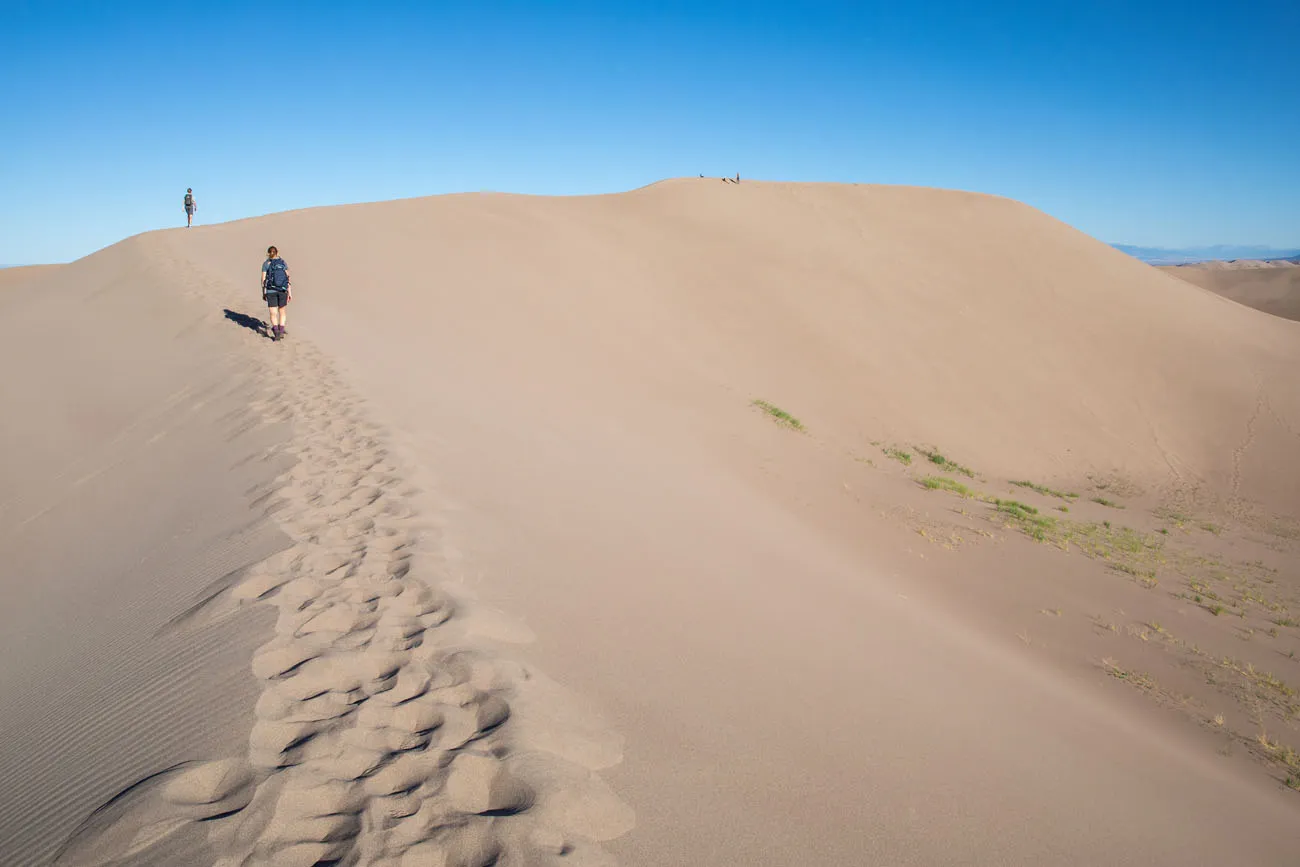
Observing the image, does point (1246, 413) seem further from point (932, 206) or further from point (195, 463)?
point (195, 463)

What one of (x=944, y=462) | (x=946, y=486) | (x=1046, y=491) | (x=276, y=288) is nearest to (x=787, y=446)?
(x=946, y=486)

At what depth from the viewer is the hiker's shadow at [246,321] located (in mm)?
11595

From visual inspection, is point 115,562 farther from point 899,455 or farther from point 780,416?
point 899,455

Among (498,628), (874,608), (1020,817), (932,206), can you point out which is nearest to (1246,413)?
(932,206)

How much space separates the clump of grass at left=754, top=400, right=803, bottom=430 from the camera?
12430 mm

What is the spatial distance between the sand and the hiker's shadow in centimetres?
9

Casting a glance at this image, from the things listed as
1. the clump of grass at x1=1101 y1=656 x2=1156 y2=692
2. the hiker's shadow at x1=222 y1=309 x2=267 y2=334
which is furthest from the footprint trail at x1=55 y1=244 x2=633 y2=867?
the hiker's shadow at x1=222 y1=309 x2=267 y2=334

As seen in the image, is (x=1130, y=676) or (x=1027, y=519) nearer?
(x=1130, y=676)

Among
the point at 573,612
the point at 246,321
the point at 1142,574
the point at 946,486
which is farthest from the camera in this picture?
the point at 246,321

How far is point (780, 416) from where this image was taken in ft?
41.7

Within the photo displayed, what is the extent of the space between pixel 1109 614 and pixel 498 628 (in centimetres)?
602

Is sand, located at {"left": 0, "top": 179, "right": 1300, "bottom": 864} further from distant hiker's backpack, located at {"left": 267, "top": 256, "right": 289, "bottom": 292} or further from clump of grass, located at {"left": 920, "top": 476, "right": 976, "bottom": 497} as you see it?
distant hiker's backpack, located at {"left": 267, "top": 256, "right": 289, "bottom": 292}

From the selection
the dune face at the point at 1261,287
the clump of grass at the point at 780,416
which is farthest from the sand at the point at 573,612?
the dune face at the point at 1261,287

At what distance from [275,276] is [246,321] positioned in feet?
7.04
